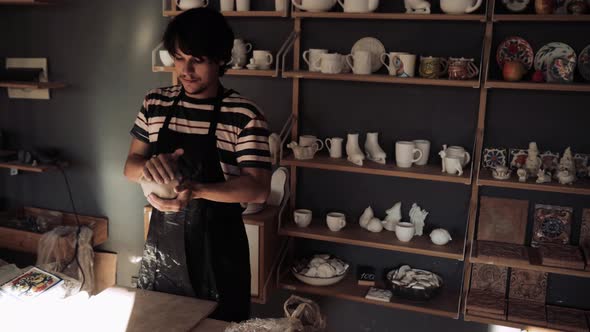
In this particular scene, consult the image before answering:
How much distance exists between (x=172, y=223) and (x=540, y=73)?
1.65m

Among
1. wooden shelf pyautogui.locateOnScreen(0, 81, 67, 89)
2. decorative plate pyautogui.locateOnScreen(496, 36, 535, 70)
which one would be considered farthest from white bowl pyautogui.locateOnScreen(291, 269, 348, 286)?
wooden shelf pyautogui.locateOnScreen(0, 81, 67, 89)

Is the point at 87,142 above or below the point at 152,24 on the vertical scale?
below

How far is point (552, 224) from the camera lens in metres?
2.59

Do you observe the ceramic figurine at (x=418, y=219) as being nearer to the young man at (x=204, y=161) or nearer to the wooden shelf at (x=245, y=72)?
the wooden shelf at (x=245, y=72)

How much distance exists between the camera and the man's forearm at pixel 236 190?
153 cm

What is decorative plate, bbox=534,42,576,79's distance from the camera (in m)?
2.37

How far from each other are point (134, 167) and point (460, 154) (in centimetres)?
148

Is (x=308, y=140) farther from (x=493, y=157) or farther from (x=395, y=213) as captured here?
(x=493, y=157)

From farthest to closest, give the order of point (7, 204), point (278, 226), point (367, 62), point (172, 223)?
point (7, 204) → point (278, 226) → point (367, 62) → point (172, 223)

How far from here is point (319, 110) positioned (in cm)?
281

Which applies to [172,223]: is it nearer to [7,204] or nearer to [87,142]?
[87,142]

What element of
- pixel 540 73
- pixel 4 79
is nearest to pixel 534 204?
pixel 540 73

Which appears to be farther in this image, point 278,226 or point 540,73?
point 278,226

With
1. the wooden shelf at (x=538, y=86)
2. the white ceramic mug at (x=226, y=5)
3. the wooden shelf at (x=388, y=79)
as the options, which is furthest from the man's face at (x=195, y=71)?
the wooden shelf at (x=538, y=86)
